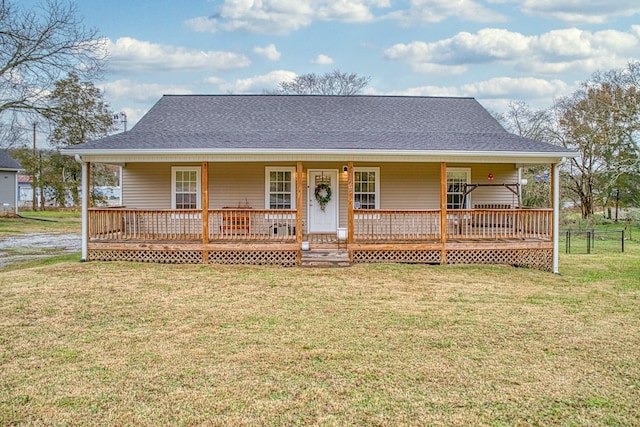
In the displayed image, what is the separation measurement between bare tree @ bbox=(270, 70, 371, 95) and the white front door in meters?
23.9

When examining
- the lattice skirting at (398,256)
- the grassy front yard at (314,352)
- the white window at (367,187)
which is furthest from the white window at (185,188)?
the lattice skirting at (398,256)

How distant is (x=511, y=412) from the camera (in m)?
3.77

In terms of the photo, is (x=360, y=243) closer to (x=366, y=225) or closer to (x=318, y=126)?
(x=366, y=225)

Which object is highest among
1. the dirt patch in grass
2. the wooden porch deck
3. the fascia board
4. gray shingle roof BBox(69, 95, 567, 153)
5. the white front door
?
gray shingle roof BBox(69, 95, 567, 153)

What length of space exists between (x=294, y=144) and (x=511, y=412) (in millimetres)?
8167

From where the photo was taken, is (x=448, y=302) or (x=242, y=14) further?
(x=242, y=14)

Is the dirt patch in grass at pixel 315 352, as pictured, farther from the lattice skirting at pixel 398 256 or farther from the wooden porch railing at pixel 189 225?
the wooden porch railing at pixel 189 225

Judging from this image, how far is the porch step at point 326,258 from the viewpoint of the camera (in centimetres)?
1073

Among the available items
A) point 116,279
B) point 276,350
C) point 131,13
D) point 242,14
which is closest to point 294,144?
point 116,279

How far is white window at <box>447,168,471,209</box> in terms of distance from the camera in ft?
44.8

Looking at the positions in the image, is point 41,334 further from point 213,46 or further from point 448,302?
point 213,46

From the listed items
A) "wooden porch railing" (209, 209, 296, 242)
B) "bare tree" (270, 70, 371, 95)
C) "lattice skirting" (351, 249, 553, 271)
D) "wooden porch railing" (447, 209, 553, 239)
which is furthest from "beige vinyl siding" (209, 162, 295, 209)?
"bare tree" (270, 70, 371, 95)

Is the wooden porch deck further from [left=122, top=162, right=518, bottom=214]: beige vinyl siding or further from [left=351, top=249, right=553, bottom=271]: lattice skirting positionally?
[left=122, top=162, right=518, bottom=214]: beige vinyl siding

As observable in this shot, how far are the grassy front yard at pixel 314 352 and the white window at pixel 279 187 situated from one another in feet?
14.0
